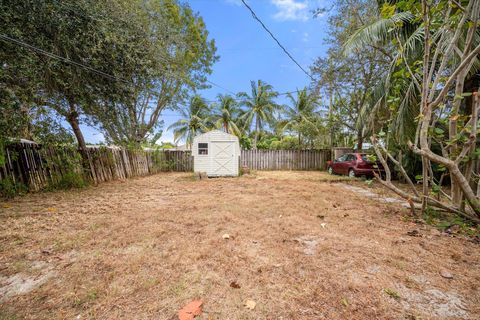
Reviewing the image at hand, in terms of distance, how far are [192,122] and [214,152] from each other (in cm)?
1163

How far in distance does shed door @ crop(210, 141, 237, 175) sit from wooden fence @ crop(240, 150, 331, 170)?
3.98 m

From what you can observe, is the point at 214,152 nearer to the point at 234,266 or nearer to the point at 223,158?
the point at 223,158

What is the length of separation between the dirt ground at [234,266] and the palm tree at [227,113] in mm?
16615

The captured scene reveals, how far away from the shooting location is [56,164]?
5906mm

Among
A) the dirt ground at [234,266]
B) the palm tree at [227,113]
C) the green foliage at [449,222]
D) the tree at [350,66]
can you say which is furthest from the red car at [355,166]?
the palm tree at [227,113]

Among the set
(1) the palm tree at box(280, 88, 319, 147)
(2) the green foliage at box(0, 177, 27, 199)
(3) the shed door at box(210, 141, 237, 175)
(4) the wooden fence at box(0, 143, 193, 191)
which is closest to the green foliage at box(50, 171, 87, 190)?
(4) the wooden fence at box(0, 143, 193, 191)

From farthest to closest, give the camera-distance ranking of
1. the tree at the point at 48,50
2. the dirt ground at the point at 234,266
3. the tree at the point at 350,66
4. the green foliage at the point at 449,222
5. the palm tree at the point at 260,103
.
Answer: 1. the palm tree at the point at 260,103
2. the tree at the point at 350,66
3. the tree at the point at 48,50
4. the green foliage at the point at 449,222
5. the dirt ground at the point at 234,266

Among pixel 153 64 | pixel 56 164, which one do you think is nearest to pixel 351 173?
pixel 153 64

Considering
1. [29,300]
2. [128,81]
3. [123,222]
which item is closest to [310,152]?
[128,81]

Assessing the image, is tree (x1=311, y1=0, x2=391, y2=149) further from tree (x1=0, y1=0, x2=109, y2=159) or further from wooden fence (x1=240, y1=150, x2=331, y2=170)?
tree (x1=0, y1=0, x2=109, y2=159)

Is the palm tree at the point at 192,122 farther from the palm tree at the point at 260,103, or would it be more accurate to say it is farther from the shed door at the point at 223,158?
the shed door at the point at 223,158

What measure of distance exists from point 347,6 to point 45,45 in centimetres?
1030

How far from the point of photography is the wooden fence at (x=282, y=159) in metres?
13.6

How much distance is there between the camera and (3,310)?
144 cm
